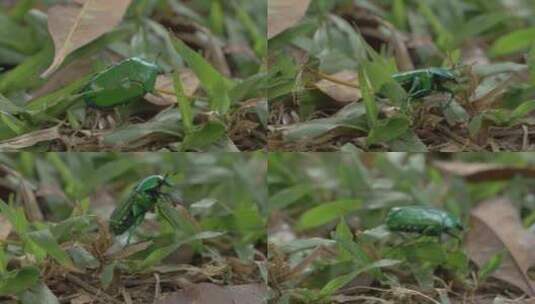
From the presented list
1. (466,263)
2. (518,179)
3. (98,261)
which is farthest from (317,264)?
(518,179)

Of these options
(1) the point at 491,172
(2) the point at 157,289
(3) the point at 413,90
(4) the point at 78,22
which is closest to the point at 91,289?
(2) the point at 157,289

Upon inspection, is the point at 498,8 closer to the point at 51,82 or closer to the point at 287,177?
the point at 287,177

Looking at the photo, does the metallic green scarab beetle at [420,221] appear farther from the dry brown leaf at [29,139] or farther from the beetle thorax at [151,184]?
the dry brown leaf at [29,139]

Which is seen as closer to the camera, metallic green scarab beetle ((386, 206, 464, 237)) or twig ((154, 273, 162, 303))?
twig ((154, 273, 162, 303))

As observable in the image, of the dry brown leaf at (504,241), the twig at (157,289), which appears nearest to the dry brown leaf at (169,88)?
the twig at (157,289)

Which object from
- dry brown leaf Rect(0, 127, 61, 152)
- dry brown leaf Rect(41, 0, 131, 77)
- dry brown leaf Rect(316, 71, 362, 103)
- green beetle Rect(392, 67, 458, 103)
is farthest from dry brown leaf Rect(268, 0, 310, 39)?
dry brown leaf Rect(0, 127, 61, 152)

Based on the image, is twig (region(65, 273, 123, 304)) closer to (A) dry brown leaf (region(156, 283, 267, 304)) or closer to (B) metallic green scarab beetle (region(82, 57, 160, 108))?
(A) dry brown leaf (region(156, 283, 267, 304))
